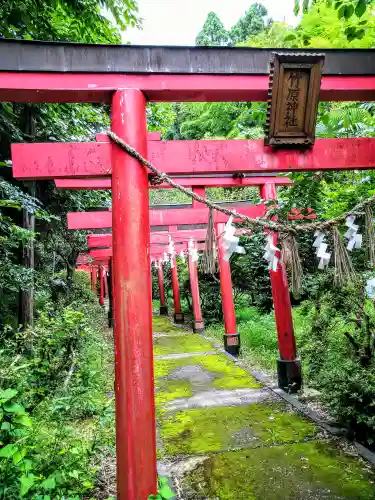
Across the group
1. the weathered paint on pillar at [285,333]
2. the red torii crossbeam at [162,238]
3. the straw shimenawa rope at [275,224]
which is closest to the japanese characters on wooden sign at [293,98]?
the straw shimenawa rope at [275,224]

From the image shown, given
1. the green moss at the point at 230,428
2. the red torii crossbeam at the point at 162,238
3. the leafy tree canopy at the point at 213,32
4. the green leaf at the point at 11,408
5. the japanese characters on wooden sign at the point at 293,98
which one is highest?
the leafy tree canopy at the point at 213,32

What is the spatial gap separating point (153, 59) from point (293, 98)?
1312mm

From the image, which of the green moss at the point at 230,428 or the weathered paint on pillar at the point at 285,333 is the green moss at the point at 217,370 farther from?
the green moss at the point at 230,428

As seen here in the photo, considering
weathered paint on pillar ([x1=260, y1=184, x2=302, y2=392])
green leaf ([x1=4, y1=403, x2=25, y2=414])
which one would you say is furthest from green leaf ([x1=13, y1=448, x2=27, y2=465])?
weathered paint on pillar ([x1=260, y1=184, x2=302, y2=392])

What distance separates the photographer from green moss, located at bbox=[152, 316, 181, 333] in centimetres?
1580

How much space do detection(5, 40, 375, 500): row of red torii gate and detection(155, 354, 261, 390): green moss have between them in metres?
4.82

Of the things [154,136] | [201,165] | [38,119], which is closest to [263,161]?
[201,165]

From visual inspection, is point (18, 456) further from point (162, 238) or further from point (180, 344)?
point (180, 344)

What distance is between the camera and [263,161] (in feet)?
12.6

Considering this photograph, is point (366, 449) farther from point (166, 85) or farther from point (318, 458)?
point (166, 85)

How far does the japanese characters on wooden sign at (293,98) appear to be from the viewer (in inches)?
137

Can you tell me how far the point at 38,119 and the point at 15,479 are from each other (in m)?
6.77

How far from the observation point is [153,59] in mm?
3314

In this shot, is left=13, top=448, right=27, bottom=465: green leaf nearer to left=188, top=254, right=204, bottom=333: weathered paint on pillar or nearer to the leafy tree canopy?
left=188, top=254, right=204, bottom=333: weathered paint on pillar
